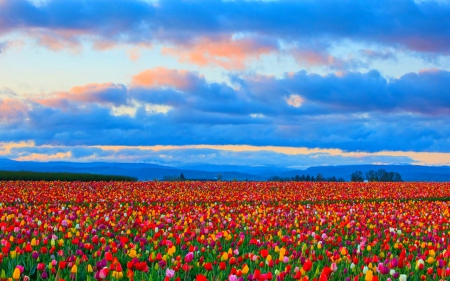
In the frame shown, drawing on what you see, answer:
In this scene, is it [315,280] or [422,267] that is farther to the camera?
[422,267]

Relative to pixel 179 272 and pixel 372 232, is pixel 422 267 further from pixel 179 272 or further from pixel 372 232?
pixel 372 232

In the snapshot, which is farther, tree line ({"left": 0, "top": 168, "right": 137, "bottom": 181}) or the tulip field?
tree line ({"left": 0, "top": 168, "right": 137, "bottom": 181})

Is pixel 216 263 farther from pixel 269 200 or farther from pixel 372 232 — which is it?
pixel 269 200

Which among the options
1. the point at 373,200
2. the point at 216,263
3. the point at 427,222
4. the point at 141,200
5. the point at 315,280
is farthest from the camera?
the point at 373,200

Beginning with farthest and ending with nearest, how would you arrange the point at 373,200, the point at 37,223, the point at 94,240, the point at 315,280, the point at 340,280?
the point at 373,200 → the point at 37,223 → the point at 94,240 → the point at 340,280 → the point at 315,280

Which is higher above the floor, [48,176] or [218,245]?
[48,176]

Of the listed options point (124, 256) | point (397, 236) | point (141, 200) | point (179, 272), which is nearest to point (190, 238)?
point (124, 256)

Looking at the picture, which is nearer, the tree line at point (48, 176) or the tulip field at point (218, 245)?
the tulip field at point (218, 245)

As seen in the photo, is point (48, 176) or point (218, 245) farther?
point (48, 176)

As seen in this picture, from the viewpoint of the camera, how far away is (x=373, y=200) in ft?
75.3

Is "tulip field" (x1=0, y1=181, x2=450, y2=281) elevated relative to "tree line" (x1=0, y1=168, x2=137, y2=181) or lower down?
lower down

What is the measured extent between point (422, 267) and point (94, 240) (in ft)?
17.1

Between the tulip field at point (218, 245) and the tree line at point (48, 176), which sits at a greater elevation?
the tree line at point (48, 176)

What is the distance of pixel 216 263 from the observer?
7.41 metres
